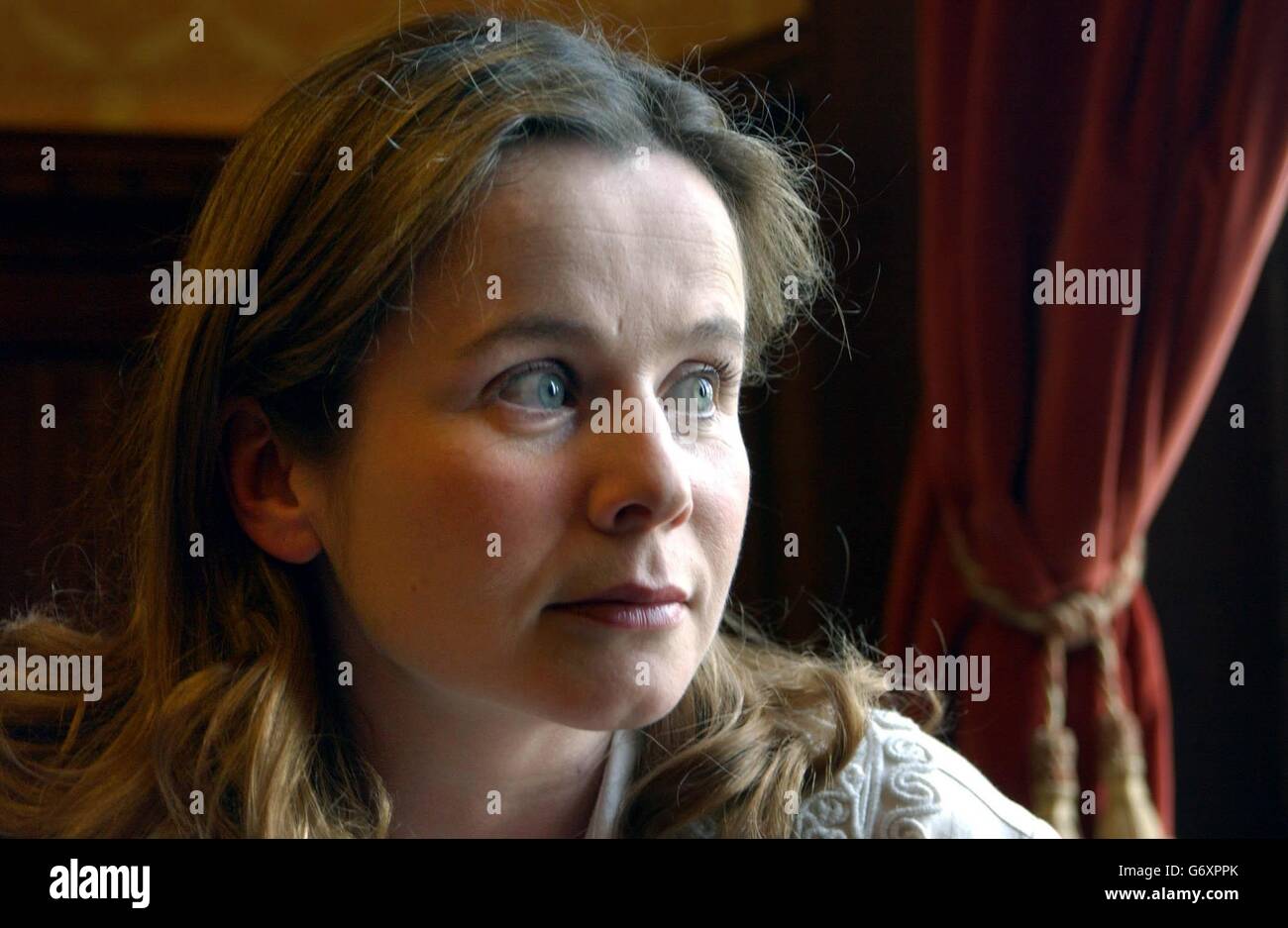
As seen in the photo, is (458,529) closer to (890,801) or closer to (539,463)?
(539,463)

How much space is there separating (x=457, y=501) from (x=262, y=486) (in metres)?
0.15

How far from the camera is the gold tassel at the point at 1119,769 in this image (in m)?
1.19

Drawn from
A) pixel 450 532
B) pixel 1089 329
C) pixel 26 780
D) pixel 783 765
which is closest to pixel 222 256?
pixel 450 532

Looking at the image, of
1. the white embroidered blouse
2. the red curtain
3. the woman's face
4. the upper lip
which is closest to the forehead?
the woman's face

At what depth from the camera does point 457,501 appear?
27.9 inches

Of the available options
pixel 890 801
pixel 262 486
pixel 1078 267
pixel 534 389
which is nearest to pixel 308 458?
pixel 262 486

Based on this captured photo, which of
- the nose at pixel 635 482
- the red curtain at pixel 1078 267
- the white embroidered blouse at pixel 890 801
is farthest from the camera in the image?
the red curtain at pixel 1078 267

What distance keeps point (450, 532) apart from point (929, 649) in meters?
0.74

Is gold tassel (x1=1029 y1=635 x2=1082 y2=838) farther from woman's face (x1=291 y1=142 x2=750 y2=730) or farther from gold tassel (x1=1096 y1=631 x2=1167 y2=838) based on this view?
woman's face (x1=291 y1=142 x2=750 y2=730)

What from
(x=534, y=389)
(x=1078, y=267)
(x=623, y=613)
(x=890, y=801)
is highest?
(x=1078, y=267)

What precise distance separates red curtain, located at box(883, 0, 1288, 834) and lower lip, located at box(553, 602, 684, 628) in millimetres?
639

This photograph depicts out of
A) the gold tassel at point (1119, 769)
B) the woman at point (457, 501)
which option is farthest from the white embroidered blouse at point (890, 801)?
the gold tassel at point (1119, 769)

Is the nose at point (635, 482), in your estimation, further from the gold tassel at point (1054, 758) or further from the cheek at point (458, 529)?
the gold tassel at point (1054, 758)
